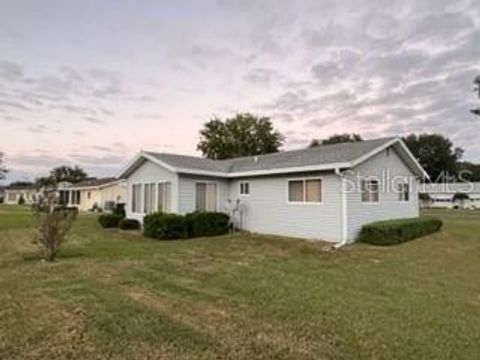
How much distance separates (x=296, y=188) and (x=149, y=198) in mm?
7535

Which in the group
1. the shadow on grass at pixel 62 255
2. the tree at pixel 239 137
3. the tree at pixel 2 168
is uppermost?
the tree at pixel 239 137

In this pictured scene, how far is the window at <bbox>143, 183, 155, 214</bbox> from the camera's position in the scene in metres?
20.5

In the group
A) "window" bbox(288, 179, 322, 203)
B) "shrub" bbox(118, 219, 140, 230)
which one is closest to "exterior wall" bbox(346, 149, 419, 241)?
"window" bbox(288, 179, 322, 203)

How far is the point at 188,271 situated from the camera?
1022 centimetres

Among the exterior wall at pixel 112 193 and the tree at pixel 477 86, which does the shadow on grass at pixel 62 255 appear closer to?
the tree at pixel 477 86

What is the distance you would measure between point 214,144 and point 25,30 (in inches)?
1459

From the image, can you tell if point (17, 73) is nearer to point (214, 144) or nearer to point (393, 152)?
point (393, 152)

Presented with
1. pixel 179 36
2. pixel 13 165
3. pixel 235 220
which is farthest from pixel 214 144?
pixel 179 36

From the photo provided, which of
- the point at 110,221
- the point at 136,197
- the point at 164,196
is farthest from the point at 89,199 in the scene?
the point at 164,196

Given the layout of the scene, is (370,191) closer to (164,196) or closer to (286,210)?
(286,210)

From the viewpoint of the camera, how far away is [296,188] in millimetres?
17219

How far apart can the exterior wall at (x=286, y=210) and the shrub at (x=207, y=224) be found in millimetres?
1201

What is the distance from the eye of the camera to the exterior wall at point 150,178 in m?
18.8

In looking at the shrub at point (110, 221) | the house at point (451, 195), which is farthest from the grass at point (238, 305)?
the house at point (451, 195)
